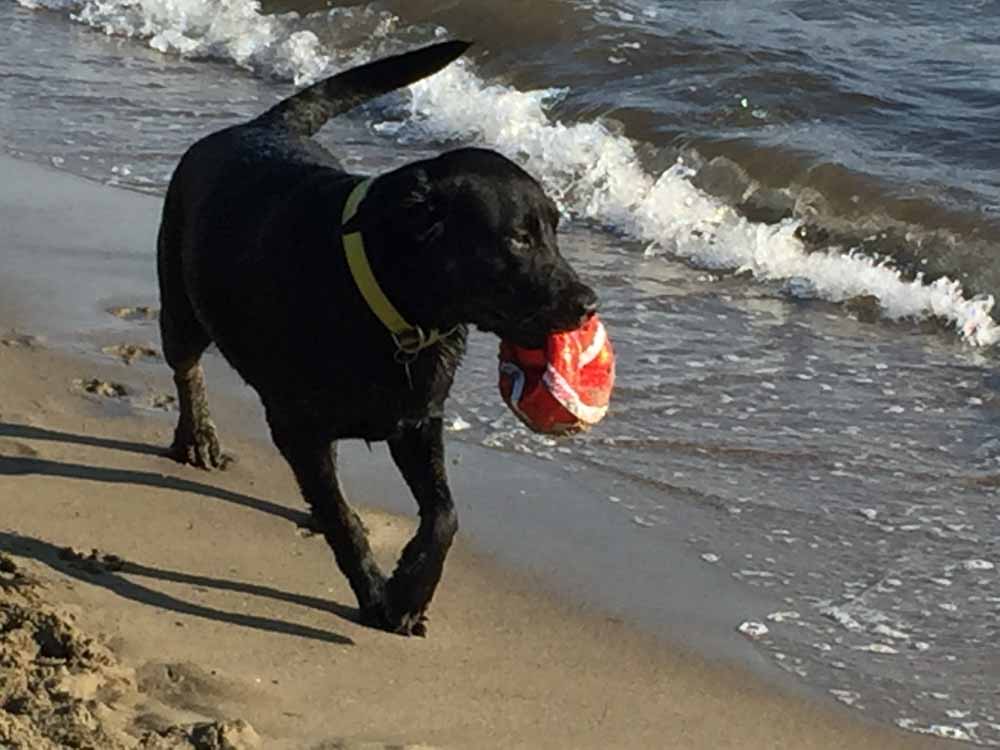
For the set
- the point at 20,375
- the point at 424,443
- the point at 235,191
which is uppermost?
the point at 235,191

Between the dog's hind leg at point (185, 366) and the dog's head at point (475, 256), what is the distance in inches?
51.0

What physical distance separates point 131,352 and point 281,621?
7.02ft

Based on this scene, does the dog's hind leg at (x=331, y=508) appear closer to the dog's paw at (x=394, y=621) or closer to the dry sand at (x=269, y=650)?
the dog's paw at (x=394, y=621)

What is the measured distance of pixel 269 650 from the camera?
445 cm

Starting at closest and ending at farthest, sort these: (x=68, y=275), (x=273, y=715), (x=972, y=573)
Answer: (x=273, y=715) → (x=972, y=573) → (x=68, y=275)

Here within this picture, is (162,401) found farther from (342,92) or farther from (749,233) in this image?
(749,233)

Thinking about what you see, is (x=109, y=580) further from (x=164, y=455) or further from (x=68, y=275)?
(x=68, y=275)

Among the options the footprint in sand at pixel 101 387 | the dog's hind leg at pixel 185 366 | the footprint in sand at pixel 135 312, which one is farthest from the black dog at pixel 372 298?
the footprint in sand at pixel 135 312

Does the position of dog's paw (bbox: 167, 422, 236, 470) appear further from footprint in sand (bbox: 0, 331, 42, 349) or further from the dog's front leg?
footprint in sand (bbox: 0, 331, 42, 349)

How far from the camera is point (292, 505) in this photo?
5.46m

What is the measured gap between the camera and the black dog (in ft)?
14.4

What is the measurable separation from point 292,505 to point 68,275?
7.39ft

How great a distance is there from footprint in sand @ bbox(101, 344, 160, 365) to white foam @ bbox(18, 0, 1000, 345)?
3.01 m

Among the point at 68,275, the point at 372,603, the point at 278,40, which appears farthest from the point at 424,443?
the point at 278,40
